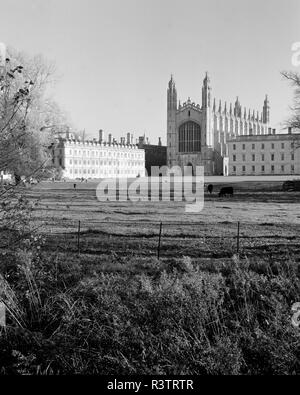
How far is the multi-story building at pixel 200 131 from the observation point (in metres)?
90.5

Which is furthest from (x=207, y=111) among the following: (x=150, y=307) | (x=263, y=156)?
(x=150, y=307)

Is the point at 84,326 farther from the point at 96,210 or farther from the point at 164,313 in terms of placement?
the point at 96,210

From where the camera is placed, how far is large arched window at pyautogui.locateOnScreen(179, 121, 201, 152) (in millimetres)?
93688

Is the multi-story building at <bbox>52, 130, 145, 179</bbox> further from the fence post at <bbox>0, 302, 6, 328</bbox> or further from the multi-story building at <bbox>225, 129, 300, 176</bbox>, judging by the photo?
the fence post at <bbox>0, 302, 6, 328</bbox>

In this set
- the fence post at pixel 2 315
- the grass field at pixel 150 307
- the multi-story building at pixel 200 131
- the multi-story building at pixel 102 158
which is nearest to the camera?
the grass field at pixel 150 307

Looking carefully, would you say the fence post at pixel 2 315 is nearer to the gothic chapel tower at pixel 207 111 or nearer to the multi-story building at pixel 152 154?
the gothic chapel tower at pixel 207 111

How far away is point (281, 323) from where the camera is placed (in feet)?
23.7

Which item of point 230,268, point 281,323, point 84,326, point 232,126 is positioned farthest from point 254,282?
point 232,126

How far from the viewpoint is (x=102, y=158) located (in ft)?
296

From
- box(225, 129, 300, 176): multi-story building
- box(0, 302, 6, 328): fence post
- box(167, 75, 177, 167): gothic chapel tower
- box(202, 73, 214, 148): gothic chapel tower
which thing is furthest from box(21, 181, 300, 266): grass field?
box(167, 75, 177, 167): gothic chapel tower

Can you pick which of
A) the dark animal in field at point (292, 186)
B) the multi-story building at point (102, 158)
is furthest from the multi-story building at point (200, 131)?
the dark animal in field at point (292, 186)

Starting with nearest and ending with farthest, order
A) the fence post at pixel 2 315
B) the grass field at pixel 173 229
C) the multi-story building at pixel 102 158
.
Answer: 1. the fence post at pixel 2 315
2. the grass field at pixel 173 229
3. the multi-story building at pixel 102 158

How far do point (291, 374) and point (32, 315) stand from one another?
12.4ft

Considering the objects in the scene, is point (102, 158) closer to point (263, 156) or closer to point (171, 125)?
point (171, 125)
